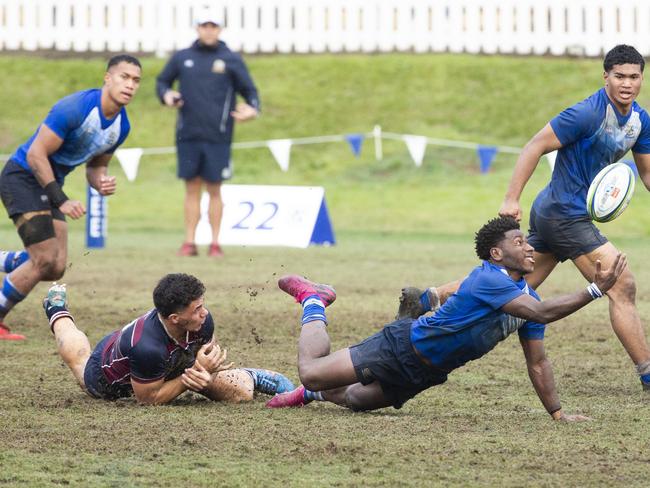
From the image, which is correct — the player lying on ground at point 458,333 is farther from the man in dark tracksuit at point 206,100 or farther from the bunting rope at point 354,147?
the bunting rope at point 354,147

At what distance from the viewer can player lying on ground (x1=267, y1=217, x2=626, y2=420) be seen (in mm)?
6684

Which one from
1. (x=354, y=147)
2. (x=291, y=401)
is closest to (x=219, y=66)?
(x=354, y=147)

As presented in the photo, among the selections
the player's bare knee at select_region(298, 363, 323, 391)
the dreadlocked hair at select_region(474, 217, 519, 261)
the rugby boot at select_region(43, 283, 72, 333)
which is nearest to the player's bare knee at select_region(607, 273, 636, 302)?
the dreadlocked hair at select_region(474, 217, 519, 261)

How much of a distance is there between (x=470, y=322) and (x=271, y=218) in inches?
472

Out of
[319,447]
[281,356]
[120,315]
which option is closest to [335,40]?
[120,315]

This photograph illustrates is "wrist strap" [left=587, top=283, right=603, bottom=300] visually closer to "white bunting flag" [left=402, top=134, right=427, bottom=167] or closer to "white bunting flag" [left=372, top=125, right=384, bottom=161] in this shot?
"white bunting flag" [left=402, top=134, right=427, bottom=167]

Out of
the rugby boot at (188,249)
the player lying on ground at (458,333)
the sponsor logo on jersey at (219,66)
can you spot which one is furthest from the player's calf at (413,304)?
the sponsor logo on jersey at (219,66)

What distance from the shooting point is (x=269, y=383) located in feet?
25.7

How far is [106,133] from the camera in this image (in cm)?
965

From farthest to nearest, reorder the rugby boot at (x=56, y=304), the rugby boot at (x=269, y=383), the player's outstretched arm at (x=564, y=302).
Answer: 1. the rugby boot at (x=56, y=304)
2. the rugby boot at (x=269, y=383)
3. the player's outstretched arm at (x=564, y=302)

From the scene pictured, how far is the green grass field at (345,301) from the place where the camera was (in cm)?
591

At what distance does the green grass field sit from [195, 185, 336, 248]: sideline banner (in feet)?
2.16

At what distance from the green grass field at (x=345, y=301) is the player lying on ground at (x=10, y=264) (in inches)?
→ 9.6

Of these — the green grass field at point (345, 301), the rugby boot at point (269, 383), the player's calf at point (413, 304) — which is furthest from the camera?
the rugby boot at point (269, 383)
